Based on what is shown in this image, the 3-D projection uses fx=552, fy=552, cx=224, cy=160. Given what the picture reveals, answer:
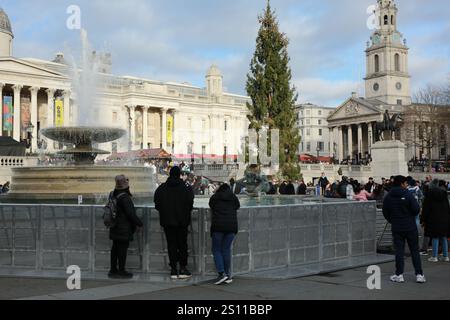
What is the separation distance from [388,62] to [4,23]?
81223 millimetres

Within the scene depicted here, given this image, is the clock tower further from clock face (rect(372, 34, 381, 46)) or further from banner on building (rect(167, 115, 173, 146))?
banner on building (rect(167, 115, 173, 146))

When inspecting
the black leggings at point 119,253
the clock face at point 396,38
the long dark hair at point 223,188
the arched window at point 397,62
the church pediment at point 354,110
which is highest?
the clock face at point 396,38

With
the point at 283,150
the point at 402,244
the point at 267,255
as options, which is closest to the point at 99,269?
the point at 267,255

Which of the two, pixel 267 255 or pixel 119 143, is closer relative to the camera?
pixel 267 255

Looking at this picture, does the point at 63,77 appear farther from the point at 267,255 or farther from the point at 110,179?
the point at 267,255

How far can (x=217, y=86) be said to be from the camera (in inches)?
4269

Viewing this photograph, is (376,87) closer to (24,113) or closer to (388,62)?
(388,62)

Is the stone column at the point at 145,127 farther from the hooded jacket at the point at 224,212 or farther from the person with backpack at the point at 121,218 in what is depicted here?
the hooded jacket at the point at 224,212

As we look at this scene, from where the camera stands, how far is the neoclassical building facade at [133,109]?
2859 inches

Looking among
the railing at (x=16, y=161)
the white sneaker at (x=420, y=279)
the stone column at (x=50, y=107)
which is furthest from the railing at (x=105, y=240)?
the stone column at (x=50, y=107)

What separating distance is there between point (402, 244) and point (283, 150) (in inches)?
941

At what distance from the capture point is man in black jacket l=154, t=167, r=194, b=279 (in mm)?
8688

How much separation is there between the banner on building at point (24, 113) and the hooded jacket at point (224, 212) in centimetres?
7020

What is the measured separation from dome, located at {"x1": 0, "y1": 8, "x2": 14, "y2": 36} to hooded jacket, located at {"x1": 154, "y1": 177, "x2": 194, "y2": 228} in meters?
79.7
